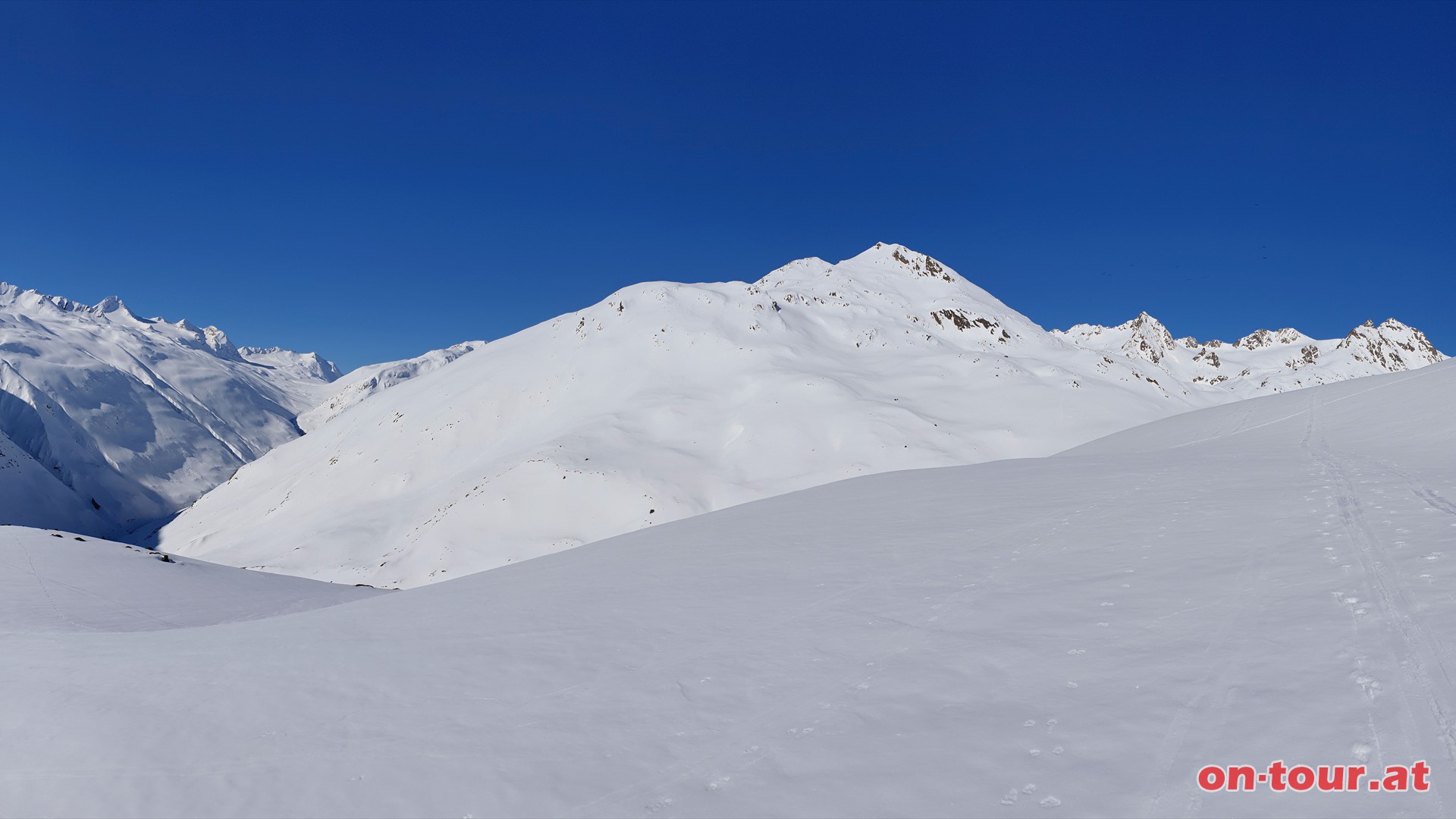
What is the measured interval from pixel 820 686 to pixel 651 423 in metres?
37.9

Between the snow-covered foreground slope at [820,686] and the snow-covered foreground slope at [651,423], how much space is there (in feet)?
80.0

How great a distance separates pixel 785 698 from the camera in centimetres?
546

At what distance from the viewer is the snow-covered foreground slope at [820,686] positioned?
4129 mm

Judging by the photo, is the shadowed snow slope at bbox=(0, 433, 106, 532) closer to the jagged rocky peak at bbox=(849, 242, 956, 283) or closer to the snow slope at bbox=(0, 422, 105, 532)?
the snow slope at bbox=(0, 422, 105, 532)

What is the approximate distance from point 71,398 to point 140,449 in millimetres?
24860

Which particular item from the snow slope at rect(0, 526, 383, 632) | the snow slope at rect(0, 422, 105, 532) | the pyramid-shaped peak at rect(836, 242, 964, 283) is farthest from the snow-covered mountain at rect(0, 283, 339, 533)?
the pyramid-shaped peak at rect(836, 242, 964, 283)

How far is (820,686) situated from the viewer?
5.65 meters

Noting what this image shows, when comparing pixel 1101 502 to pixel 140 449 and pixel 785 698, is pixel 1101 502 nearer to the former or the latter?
pixel 785 698

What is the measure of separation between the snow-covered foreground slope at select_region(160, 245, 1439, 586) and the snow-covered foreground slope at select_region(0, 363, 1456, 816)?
24371mm

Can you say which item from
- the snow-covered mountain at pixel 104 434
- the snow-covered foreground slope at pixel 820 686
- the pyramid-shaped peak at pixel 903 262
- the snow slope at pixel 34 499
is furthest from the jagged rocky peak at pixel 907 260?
the snow-covered mountain at pixel 104 434

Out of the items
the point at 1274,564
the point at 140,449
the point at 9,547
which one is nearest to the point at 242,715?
the point at 1274,564

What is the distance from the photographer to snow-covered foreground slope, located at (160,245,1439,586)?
114 ft

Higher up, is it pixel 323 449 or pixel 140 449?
pixel 140 449

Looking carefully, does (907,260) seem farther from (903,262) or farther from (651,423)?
(651,423)
